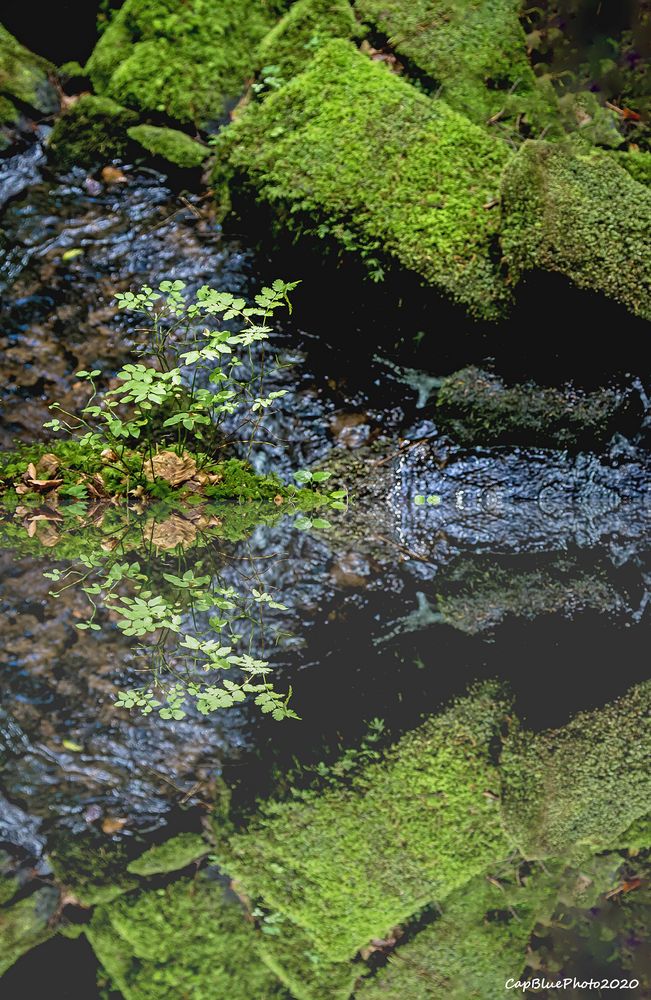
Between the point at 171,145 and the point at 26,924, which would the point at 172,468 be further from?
the point at 26,924

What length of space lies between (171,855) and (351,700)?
2.47 ft

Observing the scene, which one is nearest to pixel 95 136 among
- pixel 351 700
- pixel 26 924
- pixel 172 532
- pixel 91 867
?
pixel 172 532

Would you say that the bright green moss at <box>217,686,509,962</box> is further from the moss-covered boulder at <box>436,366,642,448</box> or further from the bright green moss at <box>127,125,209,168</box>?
the bright green moss at <box>127,125,209,168</box>

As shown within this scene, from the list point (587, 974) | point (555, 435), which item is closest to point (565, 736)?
point (587, 974)

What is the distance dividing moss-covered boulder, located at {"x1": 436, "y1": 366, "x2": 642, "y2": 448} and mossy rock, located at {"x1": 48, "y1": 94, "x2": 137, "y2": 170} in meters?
3.15

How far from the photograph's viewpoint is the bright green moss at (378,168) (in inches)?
180

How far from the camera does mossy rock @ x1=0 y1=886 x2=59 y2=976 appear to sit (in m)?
1.30

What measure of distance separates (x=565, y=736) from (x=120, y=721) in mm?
1148

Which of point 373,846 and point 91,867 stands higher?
point 373,846

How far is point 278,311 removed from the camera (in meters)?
4.99

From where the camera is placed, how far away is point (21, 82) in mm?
5723

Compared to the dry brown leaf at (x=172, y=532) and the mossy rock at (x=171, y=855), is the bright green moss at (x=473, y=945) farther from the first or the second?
the dry brown leaf at (x=172, y=532)

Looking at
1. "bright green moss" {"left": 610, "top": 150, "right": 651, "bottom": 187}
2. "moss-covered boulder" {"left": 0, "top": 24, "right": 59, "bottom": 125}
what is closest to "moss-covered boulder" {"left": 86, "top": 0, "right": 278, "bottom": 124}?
"moss-covered boulder" {"left": 0, "top": 24, "right": 59, "bottom": 125}

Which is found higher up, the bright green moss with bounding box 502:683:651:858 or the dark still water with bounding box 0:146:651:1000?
the bright green moss with bounding box 502:683:651:858
